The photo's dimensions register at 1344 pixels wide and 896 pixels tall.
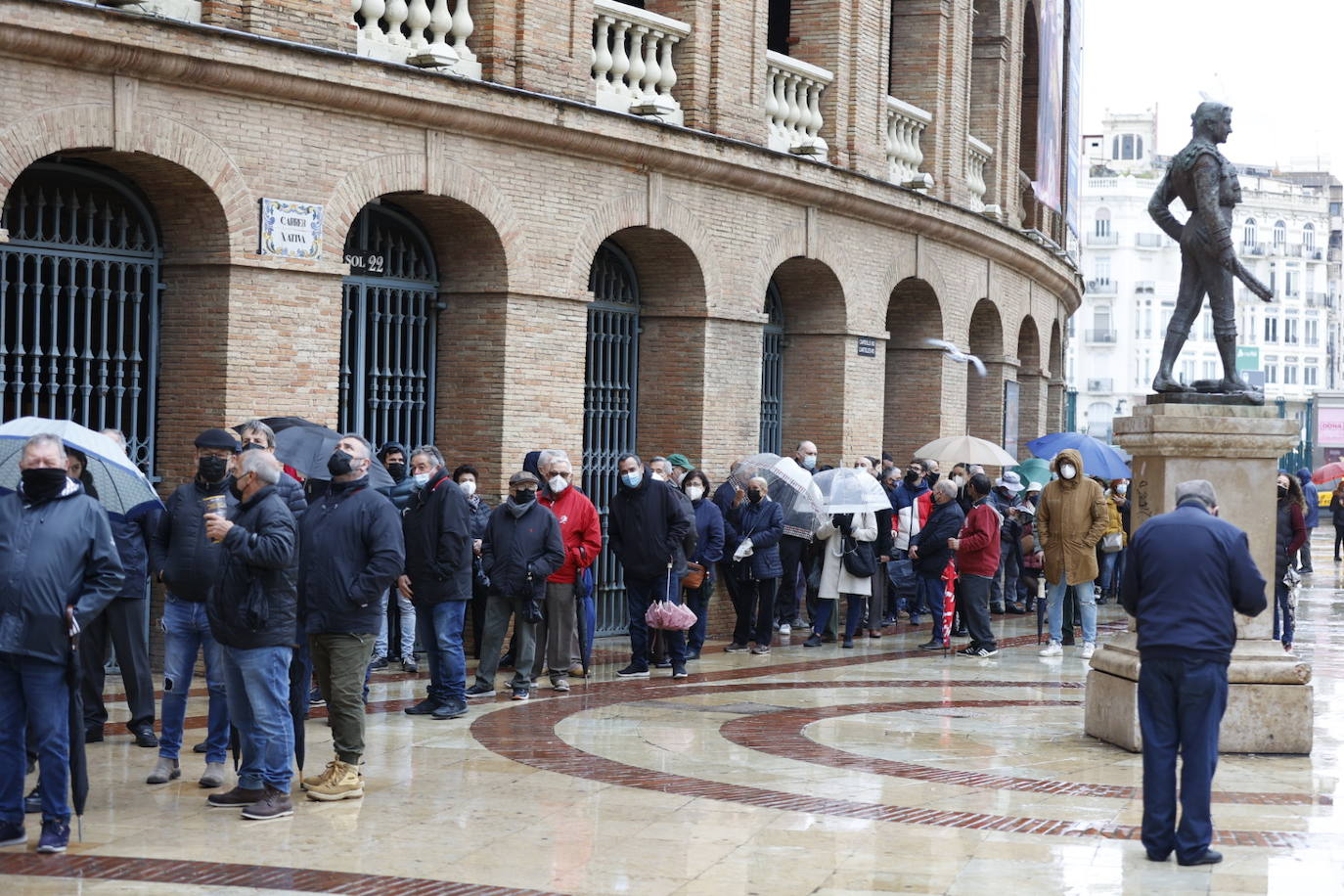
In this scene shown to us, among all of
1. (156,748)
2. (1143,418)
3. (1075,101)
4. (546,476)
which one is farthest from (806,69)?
(1075,101)

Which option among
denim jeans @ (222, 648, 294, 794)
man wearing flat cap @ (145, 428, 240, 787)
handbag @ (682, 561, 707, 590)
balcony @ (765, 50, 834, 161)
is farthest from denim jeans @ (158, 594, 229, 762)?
balcony @ (765, 50, 834, 161)

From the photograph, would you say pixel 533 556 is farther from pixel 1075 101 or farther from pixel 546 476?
pixel 1075 101

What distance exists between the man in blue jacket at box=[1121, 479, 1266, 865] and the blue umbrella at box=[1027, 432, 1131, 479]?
1195cm

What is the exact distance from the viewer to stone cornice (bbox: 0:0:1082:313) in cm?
1352

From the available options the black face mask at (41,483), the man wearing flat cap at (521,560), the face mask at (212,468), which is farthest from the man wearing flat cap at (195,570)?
the man wearing flat cap at (521,560)

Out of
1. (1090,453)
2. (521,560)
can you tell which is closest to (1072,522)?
(1090,453)

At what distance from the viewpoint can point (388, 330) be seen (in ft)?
56.0

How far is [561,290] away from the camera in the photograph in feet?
57.9

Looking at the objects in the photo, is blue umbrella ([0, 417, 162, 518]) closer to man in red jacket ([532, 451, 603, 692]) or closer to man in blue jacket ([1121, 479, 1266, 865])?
man in red jacket ([532, 451, 603, 692])

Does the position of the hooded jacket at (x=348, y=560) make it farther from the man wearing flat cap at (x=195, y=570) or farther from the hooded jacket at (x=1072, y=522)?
the hooded jacket at (x=1072, y=522)

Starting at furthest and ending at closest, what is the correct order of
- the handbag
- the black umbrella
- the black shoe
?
1. the handbag
2. the black umbrella
3. the black shoe

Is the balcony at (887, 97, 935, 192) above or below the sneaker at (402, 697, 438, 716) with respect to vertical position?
above

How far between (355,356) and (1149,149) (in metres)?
110

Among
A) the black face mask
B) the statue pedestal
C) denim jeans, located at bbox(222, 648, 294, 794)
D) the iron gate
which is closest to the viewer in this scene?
the black face mask
